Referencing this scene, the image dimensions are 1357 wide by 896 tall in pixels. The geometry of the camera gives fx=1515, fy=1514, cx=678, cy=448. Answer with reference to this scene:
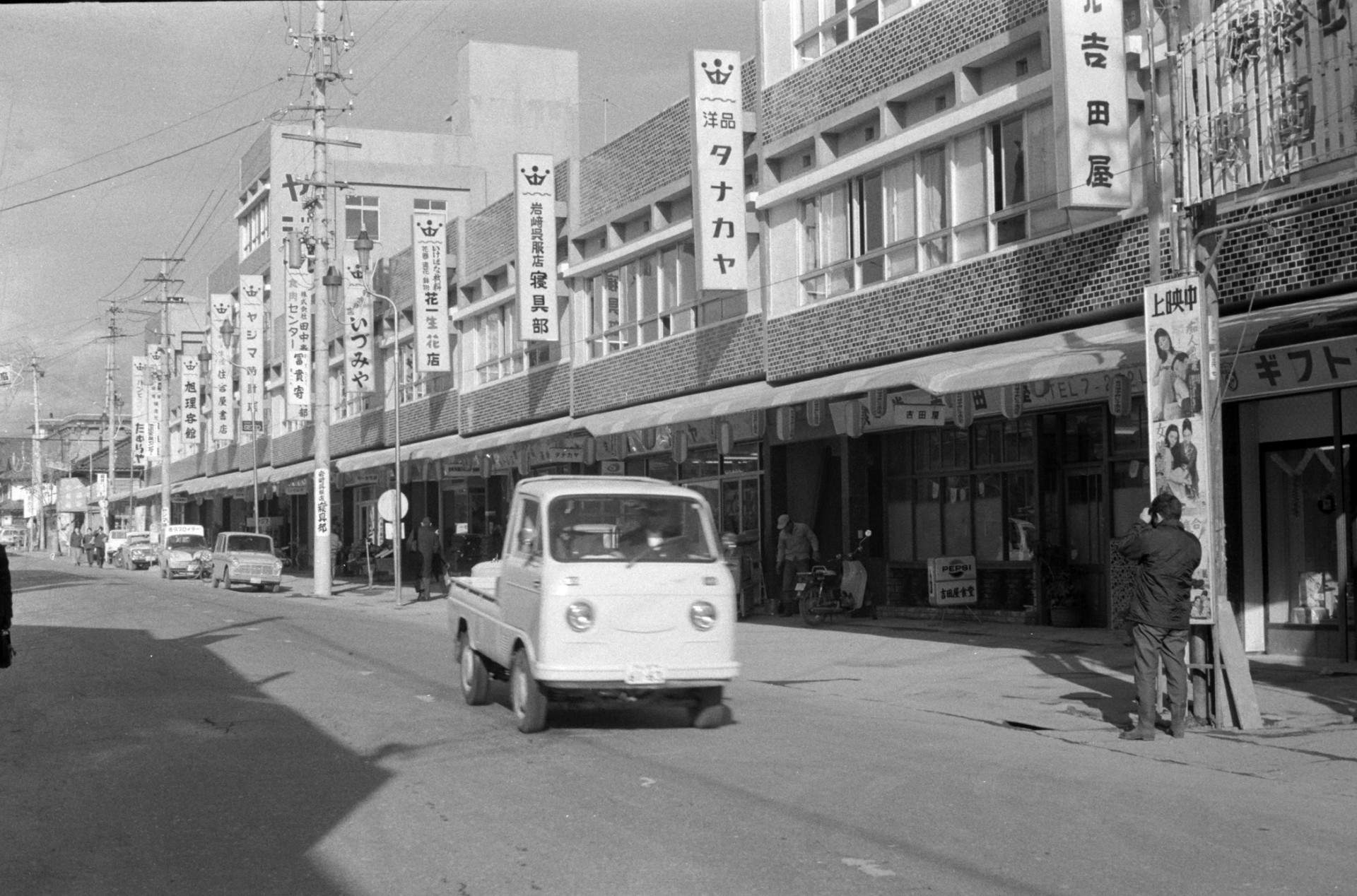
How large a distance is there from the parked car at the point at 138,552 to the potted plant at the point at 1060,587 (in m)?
53.3

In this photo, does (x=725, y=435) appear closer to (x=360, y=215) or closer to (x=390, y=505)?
(x=390, y=505)

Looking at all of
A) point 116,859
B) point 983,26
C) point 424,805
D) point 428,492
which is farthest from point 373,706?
point 428,492

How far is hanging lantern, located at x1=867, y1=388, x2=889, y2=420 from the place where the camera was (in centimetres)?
2064

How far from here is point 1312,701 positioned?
13430mm

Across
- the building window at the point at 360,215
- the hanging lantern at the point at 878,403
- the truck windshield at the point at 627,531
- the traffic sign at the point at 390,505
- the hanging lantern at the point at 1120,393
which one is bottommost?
the truck windshield at the point at 627,531

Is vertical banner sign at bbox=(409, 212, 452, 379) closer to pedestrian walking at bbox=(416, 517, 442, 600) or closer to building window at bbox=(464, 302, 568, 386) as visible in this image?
building window at bbox=(464, 302, 568, 386)

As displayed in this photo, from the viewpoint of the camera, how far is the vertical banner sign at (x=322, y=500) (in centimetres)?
3850

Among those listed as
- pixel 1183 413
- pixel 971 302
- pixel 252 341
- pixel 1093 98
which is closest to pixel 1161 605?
pixel 1183 413

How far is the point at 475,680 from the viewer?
1396 centimetres

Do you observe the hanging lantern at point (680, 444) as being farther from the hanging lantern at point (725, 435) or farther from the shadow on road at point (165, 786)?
the shadow on road at point (165, 786)

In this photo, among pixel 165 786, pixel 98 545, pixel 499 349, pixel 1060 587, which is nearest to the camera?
pixel 165 786

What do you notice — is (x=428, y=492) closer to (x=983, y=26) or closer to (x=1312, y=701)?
(x=983, y=26)

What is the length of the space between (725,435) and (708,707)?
14.4 meters

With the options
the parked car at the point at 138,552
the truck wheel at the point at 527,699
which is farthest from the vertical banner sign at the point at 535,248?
the parked car at the point at 138,552
